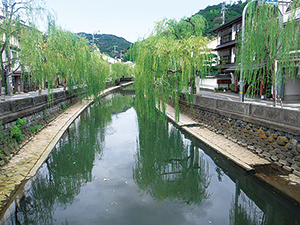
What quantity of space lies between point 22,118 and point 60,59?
300 inches

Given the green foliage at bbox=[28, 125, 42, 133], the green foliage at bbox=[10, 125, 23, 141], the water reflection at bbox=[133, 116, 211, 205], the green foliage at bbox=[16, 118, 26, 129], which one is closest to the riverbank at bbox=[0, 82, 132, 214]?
the green foliage at bbox=[28, 125, 42, 133]

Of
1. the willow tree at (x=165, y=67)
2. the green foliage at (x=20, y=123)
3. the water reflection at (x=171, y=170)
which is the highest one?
the willow tree at (x=165, y=67)

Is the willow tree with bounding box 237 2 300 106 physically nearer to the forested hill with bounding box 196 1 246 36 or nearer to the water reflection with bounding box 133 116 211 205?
the water reflection with bounding box 133 116 211 205

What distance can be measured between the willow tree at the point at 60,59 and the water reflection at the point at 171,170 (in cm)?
699

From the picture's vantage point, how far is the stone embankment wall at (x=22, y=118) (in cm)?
869

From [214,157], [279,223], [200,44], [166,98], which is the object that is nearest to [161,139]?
[166,98]

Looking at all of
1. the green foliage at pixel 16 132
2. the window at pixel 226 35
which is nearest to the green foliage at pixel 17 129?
the green foliage at pixel 16 132

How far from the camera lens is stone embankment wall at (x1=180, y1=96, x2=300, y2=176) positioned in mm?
7355

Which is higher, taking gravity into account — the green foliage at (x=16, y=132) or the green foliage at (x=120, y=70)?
the green foliage at (x=120, y=70)

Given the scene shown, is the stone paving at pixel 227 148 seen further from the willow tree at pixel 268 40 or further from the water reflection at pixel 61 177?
the water reflection at pixel 61 177

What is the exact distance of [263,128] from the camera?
884cm

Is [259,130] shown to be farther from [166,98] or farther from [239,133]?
[166,98]

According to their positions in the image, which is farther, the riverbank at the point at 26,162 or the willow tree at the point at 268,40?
the willow tree at the point at 268,40

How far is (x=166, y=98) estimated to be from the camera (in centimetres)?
1332
